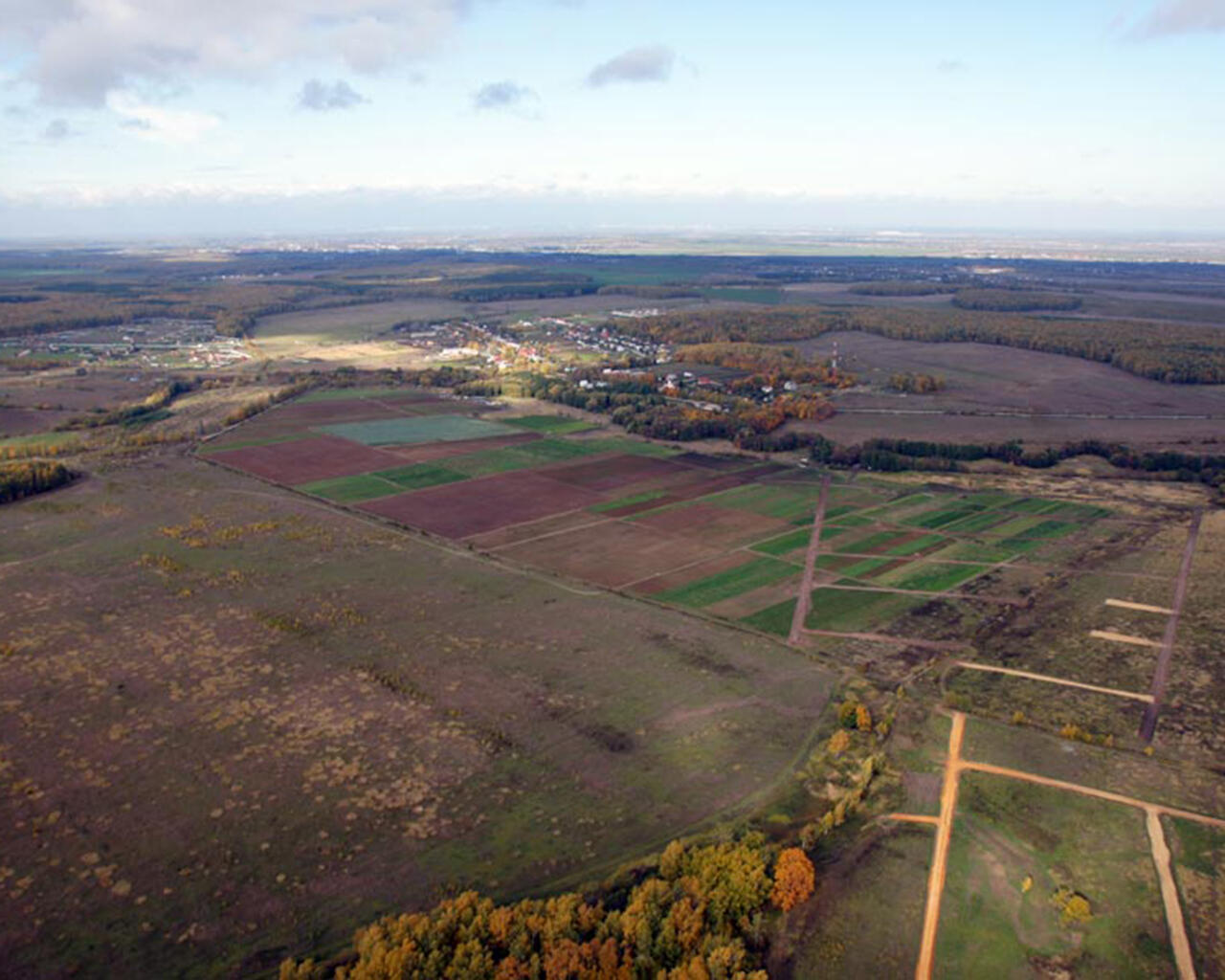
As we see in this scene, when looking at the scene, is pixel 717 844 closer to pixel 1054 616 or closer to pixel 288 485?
pixel 1054 616

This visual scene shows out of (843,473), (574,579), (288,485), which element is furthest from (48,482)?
(843,473)

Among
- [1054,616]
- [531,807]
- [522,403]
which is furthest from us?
[522,403]

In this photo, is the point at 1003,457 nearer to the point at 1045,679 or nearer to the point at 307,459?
the point at 1045,679

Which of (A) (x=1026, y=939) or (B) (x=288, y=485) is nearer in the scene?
(A) (x=1026, y=939)

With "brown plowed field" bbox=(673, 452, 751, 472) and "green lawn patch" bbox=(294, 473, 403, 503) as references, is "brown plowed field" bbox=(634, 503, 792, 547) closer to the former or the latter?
"brown plowed field" bbox=(673, 452, 751, 472)

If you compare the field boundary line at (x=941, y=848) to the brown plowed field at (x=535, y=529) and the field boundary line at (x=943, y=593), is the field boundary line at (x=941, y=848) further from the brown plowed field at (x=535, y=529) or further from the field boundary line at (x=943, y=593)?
the brown plowed field at (x=535, y=529)

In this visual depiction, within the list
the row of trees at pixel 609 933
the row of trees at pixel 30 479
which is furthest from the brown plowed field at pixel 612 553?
the row of trees at pixel 30 479

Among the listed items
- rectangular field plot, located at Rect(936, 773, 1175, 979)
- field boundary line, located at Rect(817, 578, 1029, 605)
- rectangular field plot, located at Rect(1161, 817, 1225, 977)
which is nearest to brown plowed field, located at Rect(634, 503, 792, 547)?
field boundary line, located at Rect(817, 578, 1029, 605)
